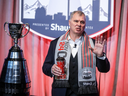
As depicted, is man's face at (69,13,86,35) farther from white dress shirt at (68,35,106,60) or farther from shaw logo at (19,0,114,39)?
shaw logo at (19,0,114,39)

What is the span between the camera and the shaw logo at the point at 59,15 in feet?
8.14

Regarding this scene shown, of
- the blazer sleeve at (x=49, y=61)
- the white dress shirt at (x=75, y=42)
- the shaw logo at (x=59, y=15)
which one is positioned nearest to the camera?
the blazer sleeve at (x=49, y=61)

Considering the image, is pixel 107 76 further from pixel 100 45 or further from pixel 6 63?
pixel 6 63

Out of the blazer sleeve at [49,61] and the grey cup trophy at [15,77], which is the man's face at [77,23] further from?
the grey cup trophy at [15,77]

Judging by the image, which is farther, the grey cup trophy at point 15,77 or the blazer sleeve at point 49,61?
the blazer sleeve at point 49,61

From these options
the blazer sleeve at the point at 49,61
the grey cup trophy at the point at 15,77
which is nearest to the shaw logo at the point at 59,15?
the blazer sleeve at the point at 49,61

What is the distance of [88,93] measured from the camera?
1764mm

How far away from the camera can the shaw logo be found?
248 centimetres

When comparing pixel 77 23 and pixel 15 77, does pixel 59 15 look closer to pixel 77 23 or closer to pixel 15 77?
pixel 77 23

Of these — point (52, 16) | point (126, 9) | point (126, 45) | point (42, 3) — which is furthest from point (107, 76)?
point (42, 3)

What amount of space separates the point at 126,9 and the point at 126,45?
52 cm

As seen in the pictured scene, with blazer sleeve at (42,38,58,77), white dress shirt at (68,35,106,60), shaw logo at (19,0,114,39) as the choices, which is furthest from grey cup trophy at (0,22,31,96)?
shaw logo at (19,0,114,39)

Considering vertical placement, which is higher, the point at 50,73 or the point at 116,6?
the point at 116,6

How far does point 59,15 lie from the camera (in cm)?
251
